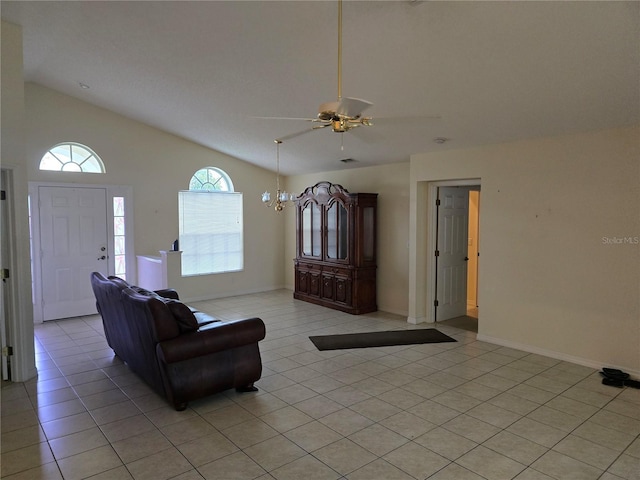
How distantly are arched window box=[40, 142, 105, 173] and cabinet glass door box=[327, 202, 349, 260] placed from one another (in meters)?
3.73

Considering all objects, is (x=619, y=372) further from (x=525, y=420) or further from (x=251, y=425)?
(x=251, y=425)

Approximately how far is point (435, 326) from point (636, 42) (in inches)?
162

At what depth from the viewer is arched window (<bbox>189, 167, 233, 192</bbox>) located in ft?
25.8

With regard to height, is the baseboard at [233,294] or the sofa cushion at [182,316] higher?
the sofa cushion at [182,316]

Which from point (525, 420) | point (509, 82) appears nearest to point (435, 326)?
point (525, 420)

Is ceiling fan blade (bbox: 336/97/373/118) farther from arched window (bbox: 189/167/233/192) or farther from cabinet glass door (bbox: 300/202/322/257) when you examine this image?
arched window (bbox: 189/167/233/192)

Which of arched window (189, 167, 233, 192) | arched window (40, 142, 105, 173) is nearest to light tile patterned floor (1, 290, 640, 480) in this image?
arched window (40, 142, 105, 173)

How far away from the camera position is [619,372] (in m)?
4.11

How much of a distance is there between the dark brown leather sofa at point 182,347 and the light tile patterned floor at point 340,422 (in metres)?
0.18

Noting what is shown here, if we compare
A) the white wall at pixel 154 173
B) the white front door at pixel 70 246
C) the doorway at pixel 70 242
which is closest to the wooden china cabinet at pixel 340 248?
the white wall at pixel 154 173

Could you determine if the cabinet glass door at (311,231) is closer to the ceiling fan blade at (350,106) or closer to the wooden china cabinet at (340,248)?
the wooden china cabinet at (340,248)

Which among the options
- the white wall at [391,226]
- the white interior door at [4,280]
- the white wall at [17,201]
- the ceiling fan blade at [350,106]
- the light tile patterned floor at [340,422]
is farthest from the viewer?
the white wall at [391,226]

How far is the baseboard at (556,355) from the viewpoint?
420cm

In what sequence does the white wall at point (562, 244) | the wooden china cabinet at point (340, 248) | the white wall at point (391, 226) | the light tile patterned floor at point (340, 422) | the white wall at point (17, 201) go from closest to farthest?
the light tile patterned floor at point (340, 422), the white wall at point (17, 201), the white wall at point (562, 244), the white wall at point (391, 226), the wooden china cabinet at point (340, 248)
